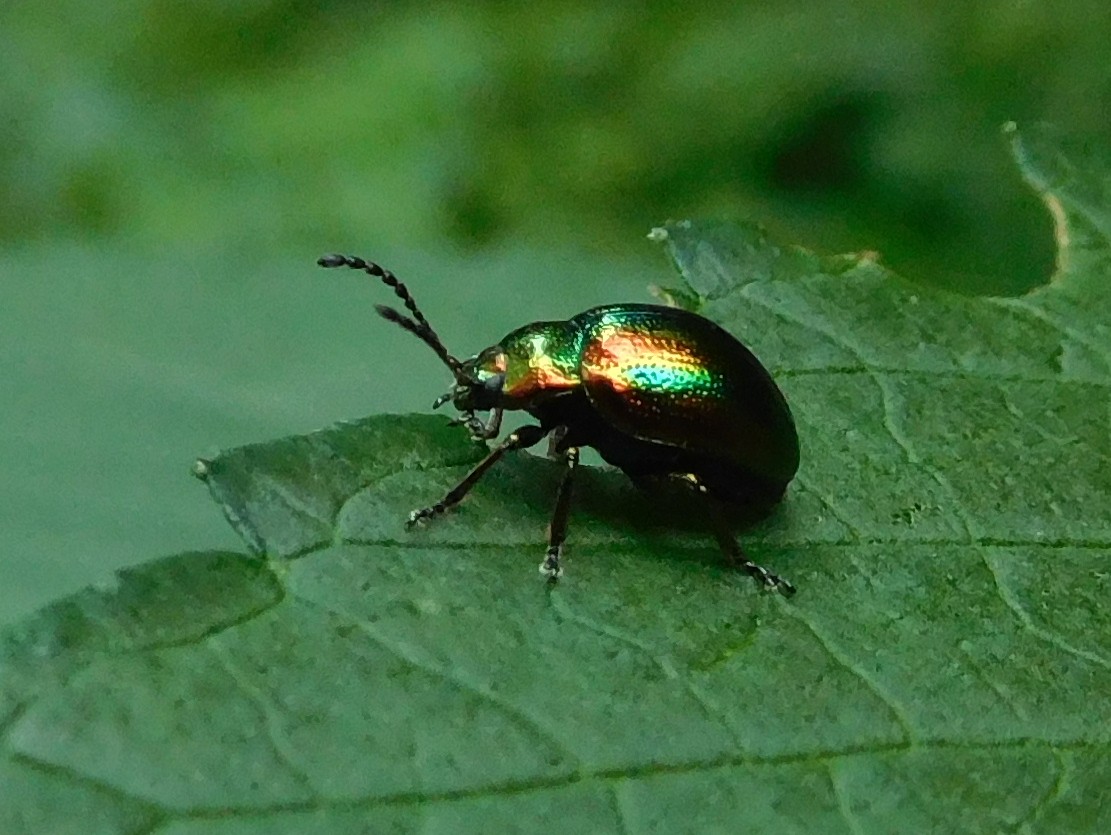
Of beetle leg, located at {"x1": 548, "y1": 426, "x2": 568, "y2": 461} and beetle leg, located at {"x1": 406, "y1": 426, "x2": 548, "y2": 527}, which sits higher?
beetle leg, located at {"x1": 406, "y1": 426, "x2": 548, "y2": 527}

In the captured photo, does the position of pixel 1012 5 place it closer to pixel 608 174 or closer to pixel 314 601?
pixel 608 174

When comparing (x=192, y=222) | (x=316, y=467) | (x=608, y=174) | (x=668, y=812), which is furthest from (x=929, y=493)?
(x=192, y=222)

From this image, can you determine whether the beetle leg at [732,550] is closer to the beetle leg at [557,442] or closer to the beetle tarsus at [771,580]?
the beetle tarsus at [771,580]

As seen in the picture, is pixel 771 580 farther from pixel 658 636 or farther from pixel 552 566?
pixel 552 566

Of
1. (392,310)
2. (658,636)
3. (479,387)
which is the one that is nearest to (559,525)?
(658,636)

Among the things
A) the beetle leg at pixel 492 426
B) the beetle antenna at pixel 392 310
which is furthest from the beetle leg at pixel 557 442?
the beetle antenna at pixel 392 310

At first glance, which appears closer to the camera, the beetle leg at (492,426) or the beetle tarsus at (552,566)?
the beetle tarsus at (552,566)

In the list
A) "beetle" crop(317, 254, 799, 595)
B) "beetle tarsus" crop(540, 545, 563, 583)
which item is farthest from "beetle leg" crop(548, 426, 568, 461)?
"beetle tarsus" crop(540, 545, 563, 583)

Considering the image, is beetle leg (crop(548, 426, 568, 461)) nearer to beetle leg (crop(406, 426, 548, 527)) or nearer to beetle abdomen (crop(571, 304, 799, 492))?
beetle leg (crop(406, 426, 548, 527))
